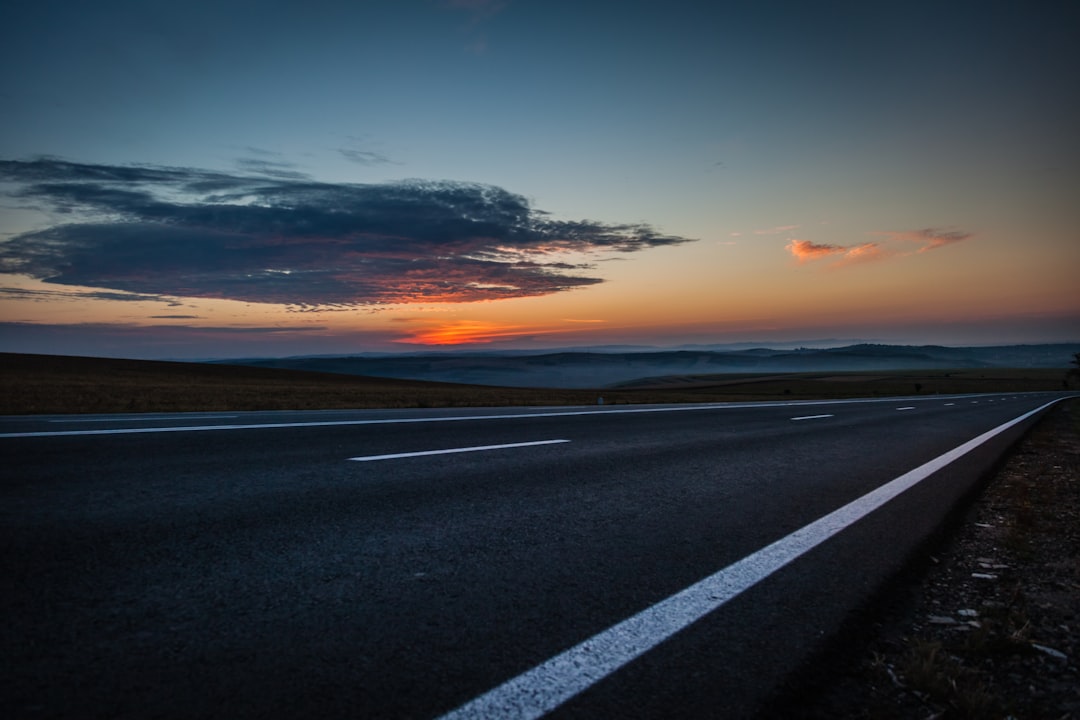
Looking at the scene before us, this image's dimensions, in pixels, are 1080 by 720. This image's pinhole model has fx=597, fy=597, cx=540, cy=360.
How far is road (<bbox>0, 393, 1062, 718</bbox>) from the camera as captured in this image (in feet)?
6.63

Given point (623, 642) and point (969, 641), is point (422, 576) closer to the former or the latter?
point (623, 642)

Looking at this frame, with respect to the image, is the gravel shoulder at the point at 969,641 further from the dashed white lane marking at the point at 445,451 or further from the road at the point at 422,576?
the dashed white lane marking at the point at 445,451

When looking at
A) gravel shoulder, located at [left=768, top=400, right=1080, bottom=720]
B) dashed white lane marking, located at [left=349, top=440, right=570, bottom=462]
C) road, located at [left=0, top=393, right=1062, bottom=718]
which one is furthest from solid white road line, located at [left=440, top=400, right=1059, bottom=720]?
dashed white lane marking, located at [left=349, top=440, right=570, bottom=462]

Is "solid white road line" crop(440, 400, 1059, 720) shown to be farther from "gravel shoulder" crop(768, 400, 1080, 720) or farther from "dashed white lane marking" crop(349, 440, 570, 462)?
"dashed white lane marking" crop(349, 440, 570, 462)

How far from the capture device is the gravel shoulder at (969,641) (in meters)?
2.11

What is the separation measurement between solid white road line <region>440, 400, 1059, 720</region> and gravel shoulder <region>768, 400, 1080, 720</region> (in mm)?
550

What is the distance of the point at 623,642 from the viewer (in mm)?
2389

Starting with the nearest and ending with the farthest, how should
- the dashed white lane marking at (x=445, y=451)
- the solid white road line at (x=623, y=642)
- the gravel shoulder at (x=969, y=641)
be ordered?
the solid white road line at (x=623, y=642) < the gravel shoulder at (x=969, y=641) < the dashed white lane marking at (x=445, y=451)

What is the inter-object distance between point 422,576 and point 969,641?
2.52 metres

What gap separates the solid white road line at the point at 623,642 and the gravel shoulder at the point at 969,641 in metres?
0.55

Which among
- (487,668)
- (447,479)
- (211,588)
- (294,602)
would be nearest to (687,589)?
(487,668)

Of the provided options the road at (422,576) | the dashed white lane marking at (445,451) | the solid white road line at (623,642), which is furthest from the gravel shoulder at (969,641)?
the dashed white lane marking at (445,451)

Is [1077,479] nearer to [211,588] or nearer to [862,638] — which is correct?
[862,638]

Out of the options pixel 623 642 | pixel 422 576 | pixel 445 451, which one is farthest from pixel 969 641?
pixel 445 451
